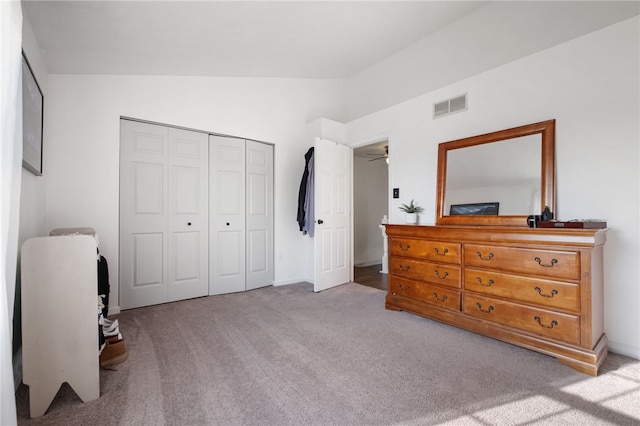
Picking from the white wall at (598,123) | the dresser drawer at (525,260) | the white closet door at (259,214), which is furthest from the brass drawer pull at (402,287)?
the white closet door at (259,214)

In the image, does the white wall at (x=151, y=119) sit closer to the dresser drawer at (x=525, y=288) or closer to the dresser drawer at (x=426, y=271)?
the dresser drawer at (x=426, y=271)

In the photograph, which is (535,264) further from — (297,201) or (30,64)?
(30,64)

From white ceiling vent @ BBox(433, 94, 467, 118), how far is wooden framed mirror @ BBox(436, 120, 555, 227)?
36cm

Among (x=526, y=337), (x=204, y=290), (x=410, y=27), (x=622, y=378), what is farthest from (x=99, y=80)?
(x=622, y=378)

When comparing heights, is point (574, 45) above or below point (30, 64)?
above

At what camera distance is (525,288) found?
6.75 ft

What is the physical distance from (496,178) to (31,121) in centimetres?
374

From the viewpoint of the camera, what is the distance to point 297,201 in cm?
422

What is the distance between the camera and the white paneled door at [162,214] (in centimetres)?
299

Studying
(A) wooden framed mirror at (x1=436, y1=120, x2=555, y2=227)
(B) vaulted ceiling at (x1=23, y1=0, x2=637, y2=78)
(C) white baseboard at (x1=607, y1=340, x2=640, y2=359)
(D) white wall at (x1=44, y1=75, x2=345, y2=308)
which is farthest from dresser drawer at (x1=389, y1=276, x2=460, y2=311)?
(B) vaulted ceiling at (x1=23, y1=0, x2=637, y2=78)

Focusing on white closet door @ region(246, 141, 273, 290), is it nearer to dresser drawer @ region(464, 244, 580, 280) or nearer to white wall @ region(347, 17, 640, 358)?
dresser drawer @ region(464, 244, 580, 280)

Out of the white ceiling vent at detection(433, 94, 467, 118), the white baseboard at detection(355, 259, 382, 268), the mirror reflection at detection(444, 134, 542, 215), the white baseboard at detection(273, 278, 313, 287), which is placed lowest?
the white baseboard at detection(355, 259, 382, 268)

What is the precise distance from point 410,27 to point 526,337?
3.16 m

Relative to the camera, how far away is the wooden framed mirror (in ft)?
7.95
